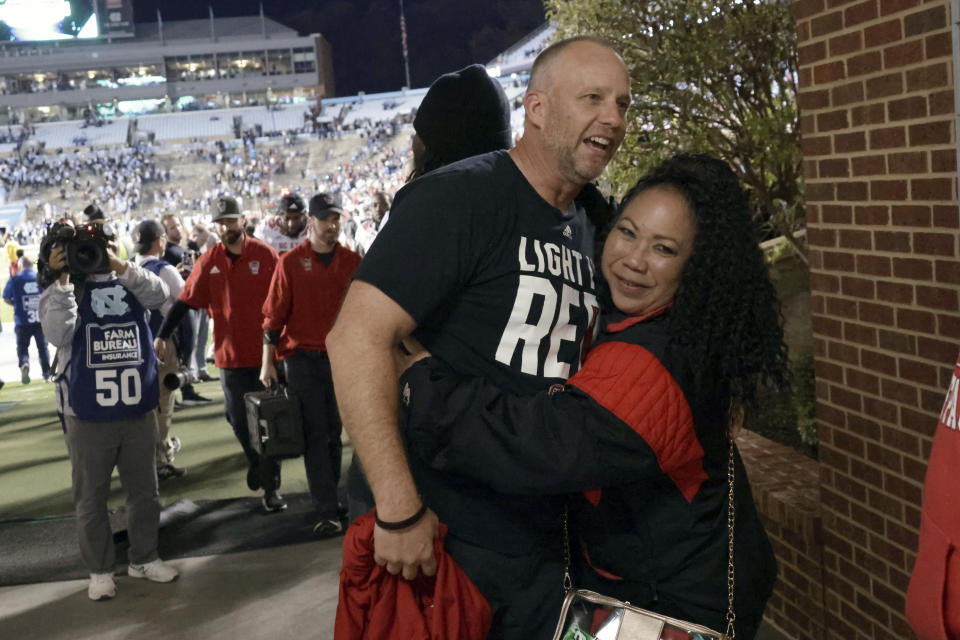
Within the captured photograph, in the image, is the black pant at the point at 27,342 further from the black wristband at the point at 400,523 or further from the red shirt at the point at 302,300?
the black wristband at the point at 400,523

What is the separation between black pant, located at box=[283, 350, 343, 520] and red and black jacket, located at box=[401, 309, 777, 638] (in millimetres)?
3427

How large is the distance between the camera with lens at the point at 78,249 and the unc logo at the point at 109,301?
3.6 inches

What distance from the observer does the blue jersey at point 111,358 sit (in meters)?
4.06

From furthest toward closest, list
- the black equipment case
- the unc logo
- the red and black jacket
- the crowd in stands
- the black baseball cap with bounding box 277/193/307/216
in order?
1. the crowd in stands
2. the black baseball cap with bounding box 277/193/307/216
3. the black equipment case
4. the unc logo
5. the red and black jacket

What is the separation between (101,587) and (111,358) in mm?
1031

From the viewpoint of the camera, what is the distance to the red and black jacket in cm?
152

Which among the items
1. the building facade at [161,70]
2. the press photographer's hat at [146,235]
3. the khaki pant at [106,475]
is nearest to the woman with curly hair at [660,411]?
the khaki pant at [106,475]

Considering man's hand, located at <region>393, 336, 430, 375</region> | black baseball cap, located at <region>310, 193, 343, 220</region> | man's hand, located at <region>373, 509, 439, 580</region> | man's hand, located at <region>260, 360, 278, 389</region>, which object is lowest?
man's hand, located at <region>260, 360, 278, 389</region>

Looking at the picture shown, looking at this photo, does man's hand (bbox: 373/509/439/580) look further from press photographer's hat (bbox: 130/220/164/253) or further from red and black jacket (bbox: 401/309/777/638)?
press photographer's hat (bbox: 130/220/164/253)

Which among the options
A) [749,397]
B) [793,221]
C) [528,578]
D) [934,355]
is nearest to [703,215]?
[749,397]

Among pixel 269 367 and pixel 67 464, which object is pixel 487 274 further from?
pixel 67 464

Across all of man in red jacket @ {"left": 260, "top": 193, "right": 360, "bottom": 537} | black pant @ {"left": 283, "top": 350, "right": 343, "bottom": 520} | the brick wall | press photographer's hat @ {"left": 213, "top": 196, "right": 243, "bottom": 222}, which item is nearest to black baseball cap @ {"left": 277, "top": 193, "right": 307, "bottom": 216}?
press photographer's hat @ {"left": 213, "top": 196, "right": 243, "bottom": 222}

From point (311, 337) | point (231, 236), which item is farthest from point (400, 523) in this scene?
point (231, 236)

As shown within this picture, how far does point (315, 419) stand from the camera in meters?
5.02
